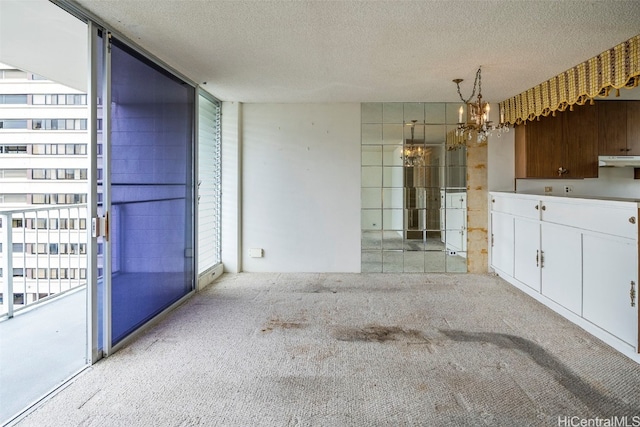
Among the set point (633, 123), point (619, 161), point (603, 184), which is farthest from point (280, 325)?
point (633, 123)

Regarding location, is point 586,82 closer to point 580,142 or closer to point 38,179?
point 580,142

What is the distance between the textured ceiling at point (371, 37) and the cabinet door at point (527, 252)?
1.62 meters

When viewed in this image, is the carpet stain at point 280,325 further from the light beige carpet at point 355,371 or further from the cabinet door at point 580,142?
the cabinet door at point 580,142

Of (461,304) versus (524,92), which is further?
(524,92)

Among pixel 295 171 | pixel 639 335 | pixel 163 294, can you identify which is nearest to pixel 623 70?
pixel 639 335

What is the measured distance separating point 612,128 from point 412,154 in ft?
8.69

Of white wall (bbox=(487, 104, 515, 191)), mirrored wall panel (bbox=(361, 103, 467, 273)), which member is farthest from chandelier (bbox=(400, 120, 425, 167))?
white wall (bbox=(487, 104, 515, 191))

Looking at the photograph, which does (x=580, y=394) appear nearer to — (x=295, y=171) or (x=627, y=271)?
(x=627, y=271)

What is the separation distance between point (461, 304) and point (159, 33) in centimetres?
372

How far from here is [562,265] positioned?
3535 millimetres

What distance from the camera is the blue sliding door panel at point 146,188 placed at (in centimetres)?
282

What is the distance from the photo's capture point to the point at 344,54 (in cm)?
335

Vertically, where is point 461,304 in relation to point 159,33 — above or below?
below

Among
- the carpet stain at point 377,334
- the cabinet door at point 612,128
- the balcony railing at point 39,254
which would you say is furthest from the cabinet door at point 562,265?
the balcony railing at point 39,254
